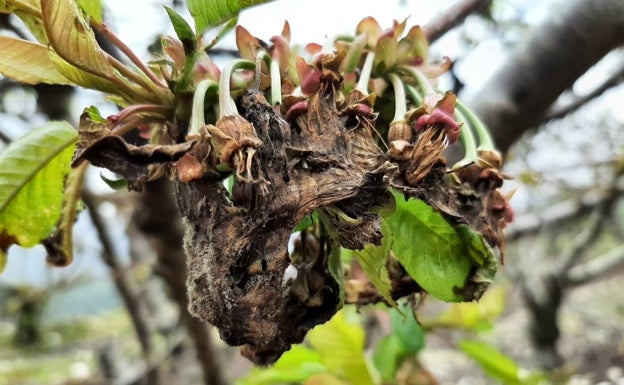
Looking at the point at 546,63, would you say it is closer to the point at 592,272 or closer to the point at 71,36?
the point at 71,36

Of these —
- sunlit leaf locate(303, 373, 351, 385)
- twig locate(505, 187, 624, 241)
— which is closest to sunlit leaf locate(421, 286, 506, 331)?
sunlit leaf locate(303, 373, 351, 385)

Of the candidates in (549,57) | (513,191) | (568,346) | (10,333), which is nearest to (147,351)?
(549,57)

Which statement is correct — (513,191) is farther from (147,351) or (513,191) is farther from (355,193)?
(147,351)

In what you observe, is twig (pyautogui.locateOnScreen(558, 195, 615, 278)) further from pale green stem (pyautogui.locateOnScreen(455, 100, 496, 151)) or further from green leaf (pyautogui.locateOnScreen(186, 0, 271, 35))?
green leaf (pyautogui.locateOnScreen(186, 0, 271, 35))

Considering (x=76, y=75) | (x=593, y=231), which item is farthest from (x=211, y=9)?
(x=593, y=231)

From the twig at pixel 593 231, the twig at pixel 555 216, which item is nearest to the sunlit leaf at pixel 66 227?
the twig at pixel 555 216

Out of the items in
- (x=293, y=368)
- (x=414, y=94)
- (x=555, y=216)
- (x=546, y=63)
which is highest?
(x=414, y=94)
